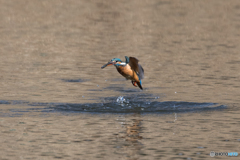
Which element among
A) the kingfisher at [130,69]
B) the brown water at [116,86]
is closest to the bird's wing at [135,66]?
the kingfisher at [130,69]

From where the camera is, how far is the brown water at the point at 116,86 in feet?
33.7

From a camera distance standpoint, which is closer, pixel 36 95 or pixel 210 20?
pixel 36 95

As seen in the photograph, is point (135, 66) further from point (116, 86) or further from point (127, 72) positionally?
point (116, 86)

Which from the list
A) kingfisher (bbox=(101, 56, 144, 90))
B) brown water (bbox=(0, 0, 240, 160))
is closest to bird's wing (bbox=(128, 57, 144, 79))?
kingfisher (bbox=(101, 56, 144, 90))

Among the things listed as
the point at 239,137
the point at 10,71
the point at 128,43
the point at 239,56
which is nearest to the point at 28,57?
the point at 10,71

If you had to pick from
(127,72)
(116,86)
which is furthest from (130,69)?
(116,86)

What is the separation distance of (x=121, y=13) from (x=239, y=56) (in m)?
12.7

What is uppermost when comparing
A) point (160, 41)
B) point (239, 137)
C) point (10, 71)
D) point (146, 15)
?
point (146, 15)

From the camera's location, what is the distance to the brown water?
10.3m

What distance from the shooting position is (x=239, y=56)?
20.3m

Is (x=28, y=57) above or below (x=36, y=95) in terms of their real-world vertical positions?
above

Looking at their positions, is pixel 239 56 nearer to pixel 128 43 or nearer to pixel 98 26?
pixel 128 43

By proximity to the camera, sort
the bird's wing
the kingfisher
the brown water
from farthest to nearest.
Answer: the bird's wing
the kingfisher
the brown water

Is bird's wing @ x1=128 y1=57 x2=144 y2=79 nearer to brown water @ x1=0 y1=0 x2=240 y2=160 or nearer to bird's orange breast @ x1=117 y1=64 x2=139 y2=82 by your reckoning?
bird's orange breast @ x1=117 y1=64 x2=139 y2=82
